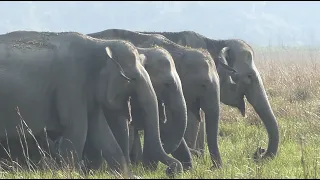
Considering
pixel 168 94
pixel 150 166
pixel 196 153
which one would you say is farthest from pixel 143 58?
pixel 196 153

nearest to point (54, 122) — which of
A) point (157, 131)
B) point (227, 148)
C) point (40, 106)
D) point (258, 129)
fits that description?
point (40, 106)

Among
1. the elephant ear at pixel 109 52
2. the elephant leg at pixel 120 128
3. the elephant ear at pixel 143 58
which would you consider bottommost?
the elephant leg at pixel 120 128

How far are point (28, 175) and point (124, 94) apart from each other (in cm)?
160

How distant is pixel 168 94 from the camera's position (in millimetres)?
7809

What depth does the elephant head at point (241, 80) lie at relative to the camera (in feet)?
30.0

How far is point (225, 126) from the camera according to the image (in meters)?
11.1

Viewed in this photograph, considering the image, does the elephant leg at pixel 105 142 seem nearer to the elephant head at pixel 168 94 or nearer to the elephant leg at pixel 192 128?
the elephant head at pixel 168 94

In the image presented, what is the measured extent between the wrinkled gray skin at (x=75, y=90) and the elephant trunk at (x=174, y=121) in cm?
53

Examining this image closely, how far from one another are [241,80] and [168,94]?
189 cm

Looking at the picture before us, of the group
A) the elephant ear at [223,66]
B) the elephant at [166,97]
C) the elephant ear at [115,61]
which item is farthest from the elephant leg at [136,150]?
the elephant ear at [223,66]

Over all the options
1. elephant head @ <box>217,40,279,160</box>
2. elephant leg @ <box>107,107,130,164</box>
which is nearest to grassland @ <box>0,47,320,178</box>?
elephant leg @ <box>107,107,130,164</box>

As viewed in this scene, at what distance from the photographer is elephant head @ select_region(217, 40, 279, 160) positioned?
914 cm

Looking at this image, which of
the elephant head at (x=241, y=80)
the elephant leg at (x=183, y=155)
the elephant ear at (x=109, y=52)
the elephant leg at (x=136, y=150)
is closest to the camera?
the elephant ear at (x=109, y=52)

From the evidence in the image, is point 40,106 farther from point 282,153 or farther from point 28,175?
point 282,153
